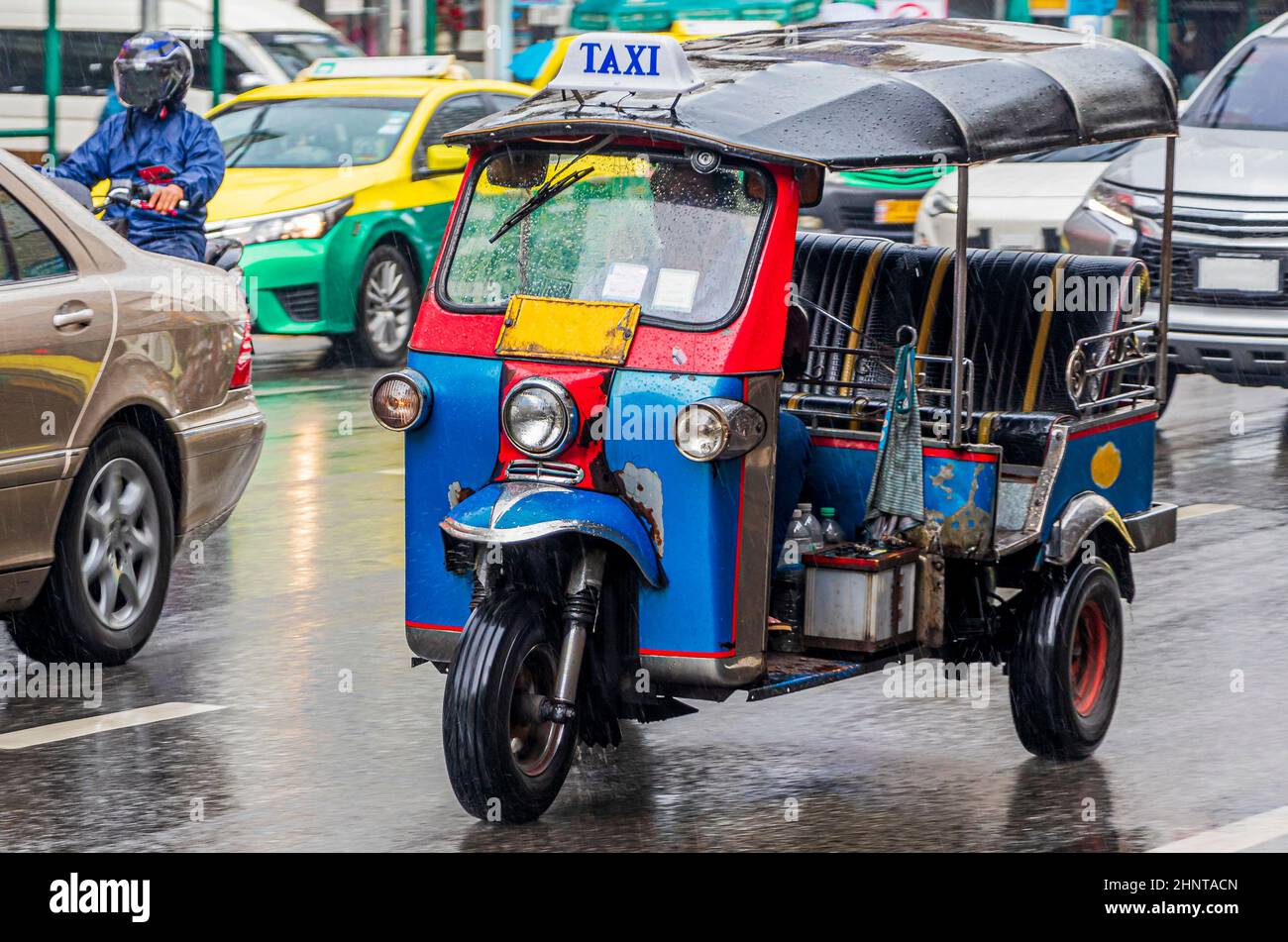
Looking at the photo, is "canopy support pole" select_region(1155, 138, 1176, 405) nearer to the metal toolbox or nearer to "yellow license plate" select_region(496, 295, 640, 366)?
the metal toolbox

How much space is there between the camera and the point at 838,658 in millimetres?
6246

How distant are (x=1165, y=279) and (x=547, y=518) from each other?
2935mm

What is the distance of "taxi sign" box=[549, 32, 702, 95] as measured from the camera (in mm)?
5980

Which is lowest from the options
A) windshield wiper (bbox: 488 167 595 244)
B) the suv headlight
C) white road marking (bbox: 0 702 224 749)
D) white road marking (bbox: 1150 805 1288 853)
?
white road marking (bbox: 0 702 224 749)

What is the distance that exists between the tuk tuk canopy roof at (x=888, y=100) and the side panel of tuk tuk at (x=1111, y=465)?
2.87ft

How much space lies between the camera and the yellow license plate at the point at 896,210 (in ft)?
61.0

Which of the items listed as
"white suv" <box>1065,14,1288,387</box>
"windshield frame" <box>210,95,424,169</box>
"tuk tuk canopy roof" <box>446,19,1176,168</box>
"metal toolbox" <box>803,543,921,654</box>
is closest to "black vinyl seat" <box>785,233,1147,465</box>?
"tuk tuk canopy roof" <box>446,19,1176,168</box>

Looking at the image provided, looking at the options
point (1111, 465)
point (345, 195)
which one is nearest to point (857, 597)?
point (1111, 465)

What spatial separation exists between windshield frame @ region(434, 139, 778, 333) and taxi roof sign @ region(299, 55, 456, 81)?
10463mm

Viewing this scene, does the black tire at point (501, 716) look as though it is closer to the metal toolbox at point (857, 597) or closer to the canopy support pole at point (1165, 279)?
the metal toolbox at point (857, 597)

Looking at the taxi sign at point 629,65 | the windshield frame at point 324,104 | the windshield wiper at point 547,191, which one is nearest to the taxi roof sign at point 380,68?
the windshield frame at point 324,104

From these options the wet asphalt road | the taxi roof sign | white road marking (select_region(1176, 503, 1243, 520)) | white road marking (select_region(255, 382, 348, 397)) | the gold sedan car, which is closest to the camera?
the wet asphalt road
